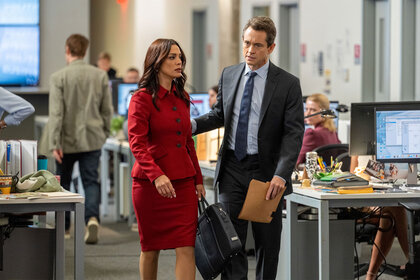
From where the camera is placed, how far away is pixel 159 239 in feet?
13.5

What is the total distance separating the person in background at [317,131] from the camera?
6203 millimetres

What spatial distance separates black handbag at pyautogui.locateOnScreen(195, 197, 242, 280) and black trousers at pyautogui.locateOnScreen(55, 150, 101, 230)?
3088mm

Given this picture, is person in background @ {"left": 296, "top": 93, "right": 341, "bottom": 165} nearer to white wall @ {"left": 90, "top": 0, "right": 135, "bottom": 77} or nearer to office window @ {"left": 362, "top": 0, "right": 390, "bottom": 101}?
office window @ {"left": 362, "top": 0, "right": 390, "bottom": 101}

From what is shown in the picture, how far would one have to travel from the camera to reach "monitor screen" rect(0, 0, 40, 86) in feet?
41.2

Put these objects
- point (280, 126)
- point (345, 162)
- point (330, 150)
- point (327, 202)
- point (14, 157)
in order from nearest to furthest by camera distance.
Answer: point (280, 126) → point (327, 202) → point (14, 157) → point (345, 162) → point (330, 150)

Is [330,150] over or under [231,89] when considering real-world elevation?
under

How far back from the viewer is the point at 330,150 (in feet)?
19.8

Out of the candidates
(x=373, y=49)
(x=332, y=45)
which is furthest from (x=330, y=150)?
(x=332, y=45)

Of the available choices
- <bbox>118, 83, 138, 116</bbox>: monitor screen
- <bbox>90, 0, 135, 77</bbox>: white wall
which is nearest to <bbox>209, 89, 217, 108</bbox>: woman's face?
<bbox>118, 83, 138, 116</bbox>: monitor screen

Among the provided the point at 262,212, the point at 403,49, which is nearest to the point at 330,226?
the point at 262,212

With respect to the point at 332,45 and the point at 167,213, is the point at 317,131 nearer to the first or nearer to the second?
the point at 167,213

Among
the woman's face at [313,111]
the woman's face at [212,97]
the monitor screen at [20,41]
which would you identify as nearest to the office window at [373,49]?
the woman's face at [212,97]

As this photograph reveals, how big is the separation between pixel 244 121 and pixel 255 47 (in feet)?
1.13

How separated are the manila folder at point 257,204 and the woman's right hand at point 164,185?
0.37 metres
